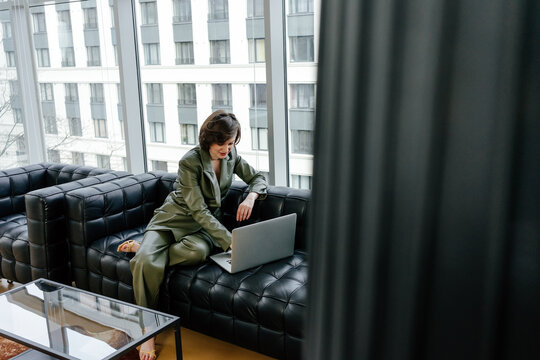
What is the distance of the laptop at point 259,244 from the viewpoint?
2.27 meters

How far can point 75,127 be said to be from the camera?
4.32 meters

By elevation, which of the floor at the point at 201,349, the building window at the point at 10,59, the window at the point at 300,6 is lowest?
the floor at the point at 201,349

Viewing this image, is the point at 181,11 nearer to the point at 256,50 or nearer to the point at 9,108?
the point at 256,50

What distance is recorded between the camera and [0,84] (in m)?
4.61

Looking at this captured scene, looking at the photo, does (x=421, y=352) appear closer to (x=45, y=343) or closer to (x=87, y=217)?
(x=45, y=343)

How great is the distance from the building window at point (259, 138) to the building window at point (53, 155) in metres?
2.32

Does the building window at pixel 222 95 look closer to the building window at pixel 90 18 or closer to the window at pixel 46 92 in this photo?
the building window at pixel 90 18

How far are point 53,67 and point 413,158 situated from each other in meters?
4.51

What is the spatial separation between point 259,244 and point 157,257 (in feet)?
1.82

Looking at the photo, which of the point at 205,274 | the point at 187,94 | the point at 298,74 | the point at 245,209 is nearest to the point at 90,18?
the point at 187,94

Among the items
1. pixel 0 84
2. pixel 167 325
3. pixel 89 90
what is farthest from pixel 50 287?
pixel 0 84

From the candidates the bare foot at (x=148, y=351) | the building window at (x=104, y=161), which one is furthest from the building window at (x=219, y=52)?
the bare foot at (x=148, y=351)

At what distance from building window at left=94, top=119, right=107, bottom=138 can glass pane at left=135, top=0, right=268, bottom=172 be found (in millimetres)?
463

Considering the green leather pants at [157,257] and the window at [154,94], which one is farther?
the window at [154,94]
